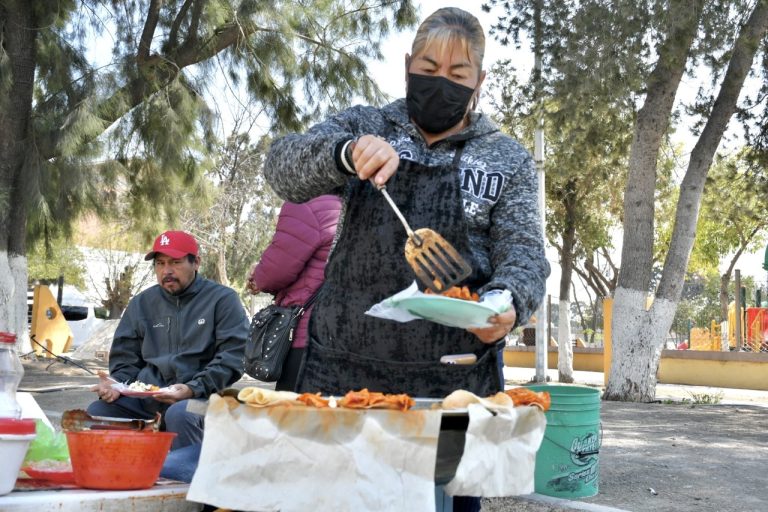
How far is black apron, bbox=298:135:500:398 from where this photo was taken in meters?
2.04

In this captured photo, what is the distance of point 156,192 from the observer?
1506 cm

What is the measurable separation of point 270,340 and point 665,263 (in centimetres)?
861

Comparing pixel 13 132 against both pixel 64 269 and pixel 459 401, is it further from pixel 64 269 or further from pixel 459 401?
pixel 64 269

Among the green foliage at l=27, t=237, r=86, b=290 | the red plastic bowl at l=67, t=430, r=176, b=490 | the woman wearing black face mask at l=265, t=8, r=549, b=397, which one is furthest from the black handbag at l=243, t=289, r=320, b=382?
the green foliage at l=27, t=237, r=86, b=290

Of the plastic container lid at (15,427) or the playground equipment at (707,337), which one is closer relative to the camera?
the plastic container lid at (15,427)

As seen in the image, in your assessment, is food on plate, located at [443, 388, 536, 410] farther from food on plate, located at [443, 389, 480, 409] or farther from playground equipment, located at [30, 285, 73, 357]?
playground equipment, located at [30, 285, 73, 357]

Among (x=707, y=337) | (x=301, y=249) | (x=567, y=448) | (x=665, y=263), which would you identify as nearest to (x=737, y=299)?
(x=665, y=263)

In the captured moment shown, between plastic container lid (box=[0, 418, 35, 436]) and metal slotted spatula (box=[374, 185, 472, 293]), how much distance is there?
3.24 ft

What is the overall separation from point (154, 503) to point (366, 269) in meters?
0.84

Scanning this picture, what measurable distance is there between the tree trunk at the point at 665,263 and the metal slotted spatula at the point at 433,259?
33.3 ft

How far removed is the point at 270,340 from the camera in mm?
4203

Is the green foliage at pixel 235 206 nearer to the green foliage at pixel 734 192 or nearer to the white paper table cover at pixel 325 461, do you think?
the green foliage at pixel 734 192

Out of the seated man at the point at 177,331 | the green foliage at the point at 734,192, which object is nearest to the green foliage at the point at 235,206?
the green foliage at the point at 734,192

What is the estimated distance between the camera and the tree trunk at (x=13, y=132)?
13.7m
